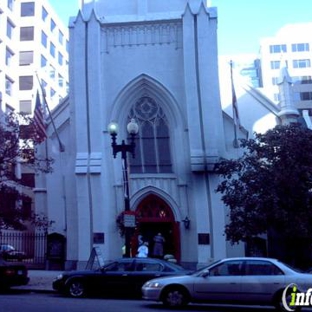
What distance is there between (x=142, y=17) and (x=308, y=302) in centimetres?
1873

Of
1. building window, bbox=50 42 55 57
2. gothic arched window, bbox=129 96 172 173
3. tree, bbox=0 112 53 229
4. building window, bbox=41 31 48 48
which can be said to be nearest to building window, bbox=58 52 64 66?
building window, bbox=50 42 55 57

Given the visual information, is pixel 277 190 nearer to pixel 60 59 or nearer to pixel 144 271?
pixel 144 271

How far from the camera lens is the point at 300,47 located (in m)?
71.1

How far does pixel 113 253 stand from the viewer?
924 inches

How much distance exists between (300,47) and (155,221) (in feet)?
179

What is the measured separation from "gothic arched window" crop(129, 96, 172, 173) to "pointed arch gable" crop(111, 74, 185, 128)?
0.32 m

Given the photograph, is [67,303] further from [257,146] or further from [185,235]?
[185,235]

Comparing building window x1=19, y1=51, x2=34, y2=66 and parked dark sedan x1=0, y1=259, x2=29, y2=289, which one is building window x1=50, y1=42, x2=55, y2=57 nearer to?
building window x1=19, y1=51, x2=34, y2=66

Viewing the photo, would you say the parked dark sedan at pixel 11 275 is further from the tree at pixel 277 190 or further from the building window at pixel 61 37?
the building window at pixel 61 37

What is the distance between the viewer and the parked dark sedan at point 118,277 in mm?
13703

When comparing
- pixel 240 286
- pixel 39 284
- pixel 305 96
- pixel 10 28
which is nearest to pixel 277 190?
pixel 240 286

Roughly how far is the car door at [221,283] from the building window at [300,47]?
64.4 m

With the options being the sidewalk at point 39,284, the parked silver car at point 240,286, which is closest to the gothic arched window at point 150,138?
the sidewalk at point 39,284

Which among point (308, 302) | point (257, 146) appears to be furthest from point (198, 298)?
point (257, 146)
